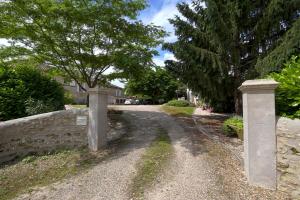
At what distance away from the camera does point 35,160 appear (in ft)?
26.1

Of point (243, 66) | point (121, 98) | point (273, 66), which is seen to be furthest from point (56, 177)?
point (121, 98)

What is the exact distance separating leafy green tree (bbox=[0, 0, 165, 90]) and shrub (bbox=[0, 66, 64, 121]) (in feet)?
2.80

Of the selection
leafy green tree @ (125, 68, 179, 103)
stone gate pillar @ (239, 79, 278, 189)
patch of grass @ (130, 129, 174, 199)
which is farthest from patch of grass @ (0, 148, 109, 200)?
leafy green tree @ (125, 68, 179, 103)

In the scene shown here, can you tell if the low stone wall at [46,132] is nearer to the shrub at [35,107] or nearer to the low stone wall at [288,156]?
the shrub at [35,107]

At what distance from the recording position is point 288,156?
4812mm

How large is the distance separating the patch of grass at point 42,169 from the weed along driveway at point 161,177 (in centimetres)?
36

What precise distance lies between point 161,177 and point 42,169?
3712 millimetres

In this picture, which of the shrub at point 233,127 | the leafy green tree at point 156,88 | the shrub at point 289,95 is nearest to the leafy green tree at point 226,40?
the shrub at point 233,127

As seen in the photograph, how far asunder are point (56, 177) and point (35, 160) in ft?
7.09

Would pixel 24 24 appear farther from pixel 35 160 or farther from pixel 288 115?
pixel 288 115

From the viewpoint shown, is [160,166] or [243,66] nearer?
[160,166]

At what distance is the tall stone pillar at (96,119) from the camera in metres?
8.16

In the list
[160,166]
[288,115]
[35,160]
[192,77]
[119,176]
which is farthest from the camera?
[192,77]

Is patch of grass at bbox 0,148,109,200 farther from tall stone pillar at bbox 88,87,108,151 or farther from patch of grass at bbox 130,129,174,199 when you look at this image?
patch of grass at bbox 130,129,174,199
